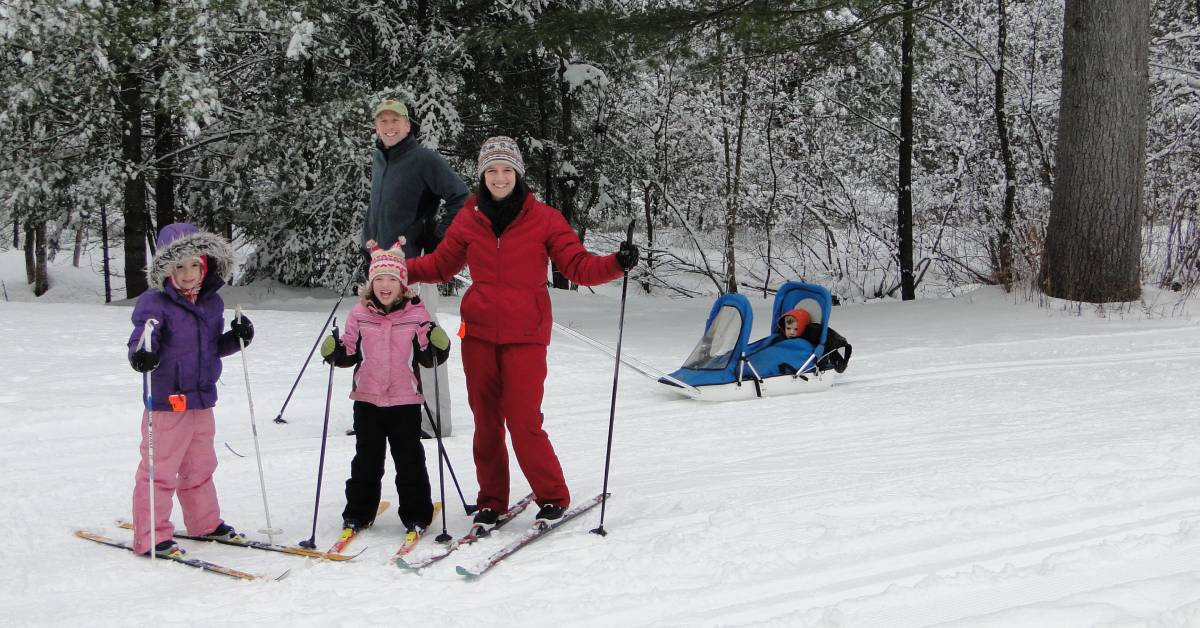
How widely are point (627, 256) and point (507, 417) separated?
0.86 meters

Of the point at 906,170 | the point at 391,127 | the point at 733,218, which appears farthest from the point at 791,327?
the point at 733,218

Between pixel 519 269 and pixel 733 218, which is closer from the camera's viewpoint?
pixel 519 269

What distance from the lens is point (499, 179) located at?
387 centimetres

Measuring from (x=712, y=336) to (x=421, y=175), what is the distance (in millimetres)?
2955

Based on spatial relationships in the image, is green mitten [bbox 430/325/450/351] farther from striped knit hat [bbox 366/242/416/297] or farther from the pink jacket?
striped knit hat [bbox 366/242/416/297]

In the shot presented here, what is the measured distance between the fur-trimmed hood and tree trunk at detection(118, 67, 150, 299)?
1063 centimetres

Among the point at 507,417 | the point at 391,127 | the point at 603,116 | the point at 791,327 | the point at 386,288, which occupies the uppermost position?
the point at 603,116

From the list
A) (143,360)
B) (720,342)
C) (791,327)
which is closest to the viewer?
(143,360)

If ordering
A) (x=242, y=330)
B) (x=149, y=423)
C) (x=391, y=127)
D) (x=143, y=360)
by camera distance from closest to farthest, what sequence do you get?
(x=143, y=360)
(x=149, y=423)
(x=242, y=330)
(x=391, y=127)

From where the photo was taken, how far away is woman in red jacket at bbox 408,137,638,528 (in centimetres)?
386

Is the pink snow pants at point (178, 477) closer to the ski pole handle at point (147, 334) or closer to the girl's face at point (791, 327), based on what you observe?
the ski pole handle at point (147, 334)

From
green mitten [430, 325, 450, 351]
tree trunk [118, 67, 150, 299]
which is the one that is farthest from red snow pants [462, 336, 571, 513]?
tree trunk [118, 67, 150, 299]

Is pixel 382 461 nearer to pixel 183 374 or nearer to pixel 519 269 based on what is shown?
pixel 183 374

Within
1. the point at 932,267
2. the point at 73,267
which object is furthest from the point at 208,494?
the point at 73,267
